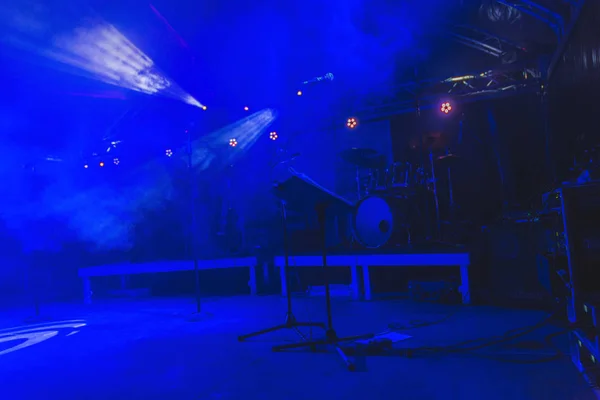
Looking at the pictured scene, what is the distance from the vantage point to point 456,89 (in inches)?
319

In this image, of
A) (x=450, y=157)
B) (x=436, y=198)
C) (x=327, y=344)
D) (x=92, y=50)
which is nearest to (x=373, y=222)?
(x=436, y=198)

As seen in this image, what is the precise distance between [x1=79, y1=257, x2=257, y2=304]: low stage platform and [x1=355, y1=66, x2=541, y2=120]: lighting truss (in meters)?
4.41

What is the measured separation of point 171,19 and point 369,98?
440 centimetres

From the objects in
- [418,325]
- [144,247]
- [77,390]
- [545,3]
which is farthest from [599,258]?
[144,247]

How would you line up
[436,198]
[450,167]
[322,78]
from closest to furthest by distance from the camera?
[436,198] < [450,167] < [322,78]

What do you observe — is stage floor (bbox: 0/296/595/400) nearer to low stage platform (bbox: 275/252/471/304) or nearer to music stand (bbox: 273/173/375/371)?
music stand (bbox: 273/173/375/371)

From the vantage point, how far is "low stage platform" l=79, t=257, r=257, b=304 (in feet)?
25.4

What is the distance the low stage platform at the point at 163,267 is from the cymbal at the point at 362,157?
285 cm

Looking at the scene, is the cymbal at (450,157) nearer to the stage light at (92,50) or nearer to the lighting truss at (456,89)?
the lighting truss at (456,89)

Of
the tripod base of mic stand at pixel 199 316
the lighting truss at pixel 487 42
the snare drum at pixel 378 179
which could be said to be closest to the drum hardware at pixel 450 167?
the snare drum at pixel 378 179

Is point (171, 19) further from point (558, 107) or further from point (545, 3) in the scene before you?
point (558, 107)

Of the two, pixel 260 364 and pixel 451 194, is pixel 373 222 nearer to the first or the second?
pixel 451 194

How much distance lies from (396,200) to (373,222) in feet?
1.96

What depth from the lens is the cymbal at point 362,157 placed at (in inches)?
316
